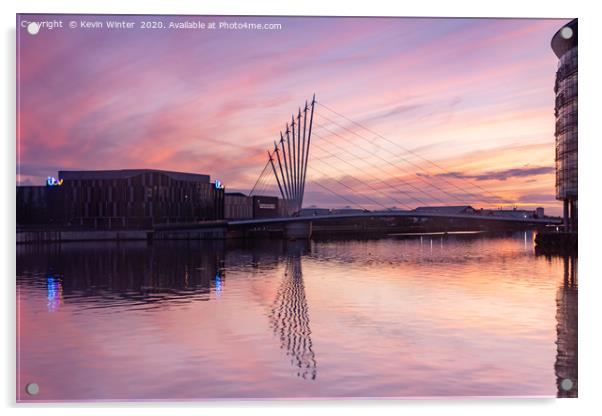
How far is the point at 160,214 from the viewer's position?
115 m

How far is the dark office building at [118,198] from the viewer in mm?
106062

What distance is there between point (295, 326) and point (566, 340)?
279 inches

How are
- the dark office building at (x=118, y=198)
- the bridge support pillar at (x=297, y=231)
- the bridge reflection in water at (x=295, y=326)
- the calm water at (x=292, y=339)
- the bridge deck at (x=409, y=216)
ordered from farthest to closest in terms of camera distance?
the dark office building at (x=118, y=198) < the bridge support pillar at (x=297, y=231) < the bridge deck at (x=409, y=216) < the bridge reflection in water at (x=295, y=326) < the calm water at (x=292, y=339)

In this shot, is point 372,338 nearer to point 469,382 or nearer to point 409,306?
point 469,382

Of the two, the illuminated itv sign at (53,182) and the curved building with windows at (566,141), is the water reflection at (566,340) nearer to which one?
the curved building with windows at (566,141)

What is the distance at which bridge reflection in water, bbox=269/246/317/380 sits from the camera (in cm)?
1480

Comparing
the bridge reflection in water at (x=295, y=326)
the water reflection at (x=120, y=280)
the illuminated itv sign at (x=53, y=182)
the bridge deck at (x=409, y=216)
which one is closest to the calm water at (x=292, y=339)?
the bridge reflection in water at (x=295, y=326)

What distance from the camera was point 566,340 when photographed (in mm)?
17219

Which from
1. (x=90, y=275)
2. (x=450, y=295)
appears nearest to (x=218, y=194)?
(x=90, y=275)

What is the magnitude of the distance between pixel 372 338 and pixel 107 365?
21.6ft

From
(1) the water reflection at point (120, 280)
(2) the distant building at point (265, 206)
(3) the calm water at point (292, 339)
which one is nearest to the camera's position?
(3) the calm water at point (292, 339)

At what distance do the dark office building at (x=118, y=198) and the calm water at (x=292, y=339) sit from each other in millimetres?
→ 74441

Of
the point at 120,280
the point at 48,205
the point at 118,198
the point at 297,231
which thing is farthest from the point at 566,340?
the point at 118,198

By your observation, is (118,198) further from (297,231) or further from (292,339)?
(292,339)
